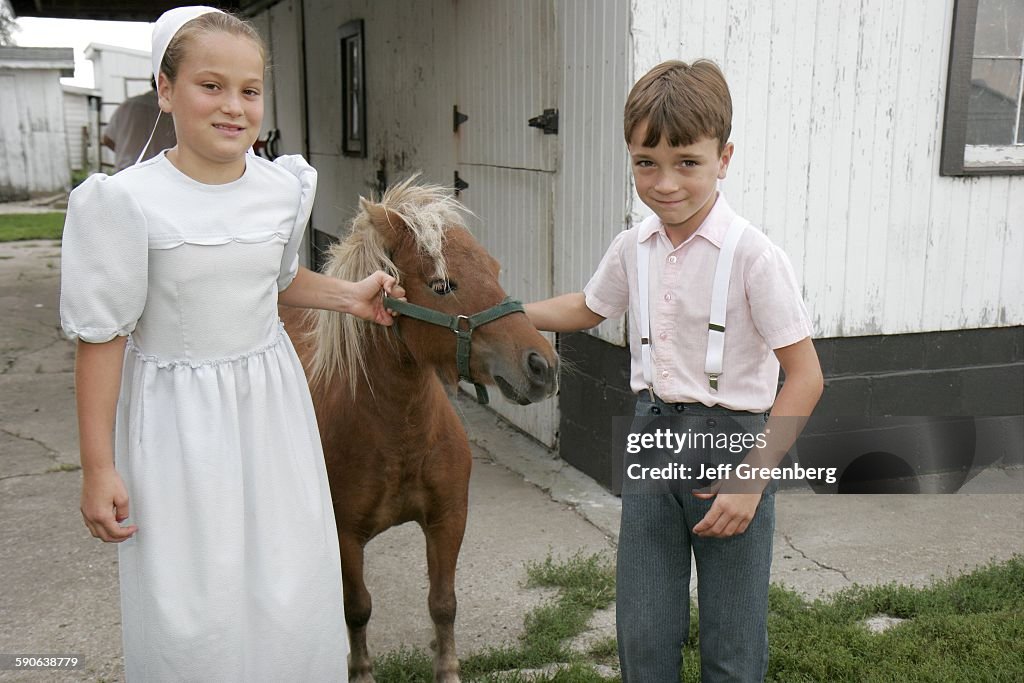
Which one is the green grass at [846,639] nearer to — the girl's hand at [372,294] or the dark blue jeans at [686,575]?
the dark blue jeans at [686,575]

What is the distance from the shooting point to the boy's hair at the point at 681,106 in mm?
1792

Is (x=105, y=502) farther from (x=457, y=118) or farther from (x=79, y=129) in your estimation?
(x=79, y=129)

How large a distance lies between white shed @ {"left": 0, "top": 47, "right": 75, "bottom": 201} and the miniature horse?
2140cm

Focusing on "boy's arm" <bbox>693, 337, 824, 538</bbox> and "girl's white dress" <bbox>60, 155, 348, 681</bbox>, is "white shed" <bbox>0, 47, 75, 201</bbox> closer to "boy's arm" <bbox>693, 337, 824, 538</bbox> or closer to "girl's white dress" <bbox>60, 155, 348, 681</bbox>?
"girl's white dress" <bbox>60, 155, 348, 681</bbox>

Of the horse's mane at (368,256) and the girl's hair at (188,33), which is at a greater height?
the girl's hair at (188,33)

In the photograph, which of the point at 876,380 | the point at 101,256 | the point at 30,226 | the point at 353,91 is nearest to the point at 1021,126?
Answer: the point at 876,380

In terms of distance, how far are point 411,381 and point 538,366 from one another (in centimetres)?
48

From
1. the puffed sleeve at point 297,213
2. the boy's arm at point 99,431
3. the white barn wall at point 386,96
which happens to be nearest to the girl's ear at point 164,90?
the puffed sleeve at point 297,213

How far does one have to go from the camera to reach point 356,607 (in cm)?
268

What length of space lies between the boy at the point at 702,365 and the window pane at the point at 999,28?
3359 millimetres

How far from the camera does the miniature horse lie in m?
2.18

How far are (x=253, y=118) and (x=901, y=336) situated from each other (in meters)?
3.74

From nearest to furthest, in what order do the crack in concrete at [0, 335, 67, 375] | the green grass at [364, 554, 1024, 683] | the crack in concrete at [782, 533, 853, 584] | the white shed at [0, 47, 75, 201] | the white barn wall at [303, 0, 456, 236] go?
the green grass at [364, 554, 1024, 683]
the crack in concrete at [782, 533, 853, 584]
the white barn wall at [303, 0, 456, 236]
the crack in concrete at [0, 335, 67, 375]
the white shed at [0, 47, 75, 201]

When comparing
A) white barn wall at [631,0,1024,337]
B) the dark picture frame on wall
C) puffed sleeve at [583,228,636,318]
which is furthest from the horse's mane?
the dark picture frame on wall
